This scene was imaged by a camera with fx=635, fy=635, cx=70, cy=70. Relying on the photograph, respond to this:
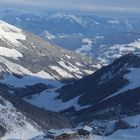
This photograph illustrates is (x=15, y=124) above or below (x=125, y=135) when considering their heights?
below

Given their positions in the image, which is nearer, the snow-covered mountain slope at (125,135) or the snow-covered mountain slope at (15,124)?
the snow-covered mountain slope at (125,135)

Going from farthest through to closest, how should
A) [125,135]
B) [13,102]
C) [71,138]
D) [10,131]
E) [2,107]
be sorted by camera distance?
[13,102] < [2,107] < [10,131] < [125,135] < [71,138]

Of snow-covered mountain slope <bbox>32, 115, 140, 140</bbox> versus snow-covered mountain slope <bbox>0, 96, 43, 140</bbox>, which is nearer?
snow-covered mountain slope <bbox>32, 115, 140, 140</bbox>

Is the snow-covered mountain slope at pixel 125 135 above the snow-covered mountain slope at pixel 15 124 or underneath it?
above

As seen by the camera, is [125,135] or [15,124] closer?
[125,135]

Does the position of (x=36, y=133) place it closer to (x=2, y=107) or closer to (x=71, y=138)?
(x=2, y=107)

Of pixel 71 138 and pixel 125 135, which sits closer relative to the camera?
pixel 71 138

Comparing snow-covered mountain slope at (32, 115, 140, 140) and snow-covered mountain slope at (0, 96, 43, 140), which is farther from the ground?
snow-covered mountain slope at (32, 115, 140, 140)

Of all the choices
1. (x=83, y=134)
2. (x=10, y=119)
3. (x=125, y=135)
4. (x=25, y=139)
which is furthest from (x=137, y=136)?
(x=10, y=119)
